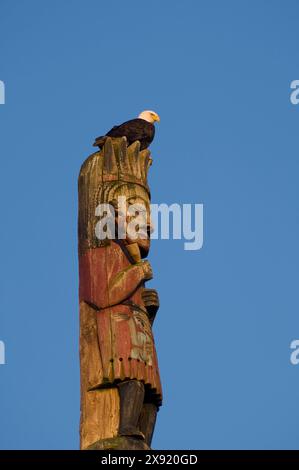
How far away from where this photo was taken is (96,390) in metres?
17.2

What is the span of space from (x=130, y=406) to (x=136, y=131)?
13.7 feet

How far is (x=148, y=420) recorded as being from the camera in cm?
1744

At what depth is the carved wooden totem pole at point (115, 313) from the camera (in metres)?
17.0

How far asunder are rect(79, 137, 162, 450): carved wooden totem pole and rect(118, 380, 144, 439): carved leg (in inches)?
0.4

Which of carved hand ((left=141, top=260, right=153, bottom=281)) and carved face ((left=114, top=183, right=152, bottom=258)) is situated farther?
carved face ((left=114, top=183, right=152, bottom=258))

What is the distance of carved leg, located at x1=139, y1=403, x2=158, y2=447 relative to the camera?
56.9 feet

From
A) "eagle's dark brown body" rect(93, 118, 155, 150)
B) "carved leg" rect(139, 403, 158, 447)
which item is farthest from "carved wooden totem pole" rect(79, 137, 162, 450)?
"eagle's dark brown body" rect(93, 118, 155, 150)

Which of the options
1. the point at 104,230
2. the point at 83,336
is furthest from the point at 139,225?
the point at 83,336

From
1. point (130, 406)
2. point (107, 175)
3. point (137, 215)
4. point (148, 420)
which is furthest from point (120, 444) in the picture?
point (107, 175)

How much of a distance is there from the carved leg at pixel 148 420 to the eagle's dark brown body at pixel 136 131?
3.76 metres

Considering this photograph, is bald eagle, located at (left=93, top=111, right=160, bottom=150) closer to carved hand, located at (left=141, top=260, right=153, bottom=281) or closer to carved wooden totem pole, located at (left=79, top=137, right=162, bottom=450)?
carved wooden totem pole, located at (left=79, top=137, right=162, bottom=450)

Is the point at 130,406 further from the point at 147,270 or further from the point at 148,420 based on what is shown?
the point at 147,270
